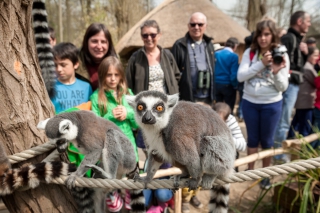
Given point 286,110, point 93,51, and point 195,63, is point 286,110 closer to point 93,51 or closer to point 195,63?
point 195,63

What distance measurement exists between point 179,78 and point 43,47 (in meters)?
1.66

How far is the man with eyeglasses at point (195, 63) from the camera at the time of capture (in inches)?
136

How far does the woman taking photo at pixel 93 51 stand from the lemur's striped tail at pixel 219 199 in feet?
5.02

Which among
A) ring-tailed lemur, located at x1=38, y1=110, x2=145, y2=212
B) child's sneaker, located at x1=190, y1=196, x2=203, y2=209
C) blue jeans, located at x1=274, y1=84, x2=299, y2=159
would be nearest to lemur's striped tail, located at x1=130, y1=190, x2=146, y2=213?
ring-tailed lemur, located at x1=38, y1=110, x2=145, y2=212

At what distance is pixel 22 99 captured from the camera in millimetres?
1582

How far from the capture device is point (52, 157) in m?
1.64

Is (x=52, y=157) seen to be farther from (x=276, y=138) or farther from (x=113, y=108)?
(x=276, y=138)

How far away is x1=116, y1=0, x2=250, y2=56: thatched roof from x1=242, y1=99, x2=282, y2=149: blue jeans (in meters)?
6.10

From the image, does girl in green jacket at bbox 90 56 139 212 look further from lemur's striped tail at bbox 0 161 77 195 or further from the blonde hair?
lemur's striped tail at bbox 0 161 77 195

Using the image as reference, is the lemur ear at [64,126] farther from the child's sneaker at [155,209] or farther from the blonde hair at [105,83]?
the child's sneaker at [155,209]

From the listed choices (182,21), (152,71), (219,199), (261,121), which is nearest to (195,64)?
(152,71)

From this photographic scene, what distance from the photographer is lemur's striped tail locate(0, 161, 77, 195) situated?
149 centimetres

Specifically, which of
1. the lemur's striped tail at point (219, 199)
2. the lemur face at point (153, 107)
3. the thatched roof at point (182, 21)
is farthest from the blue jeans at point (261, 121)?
the thatched roof at point (182, 21)

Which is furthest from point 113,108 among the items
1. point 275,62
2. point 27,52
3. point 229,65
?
point 229,65
